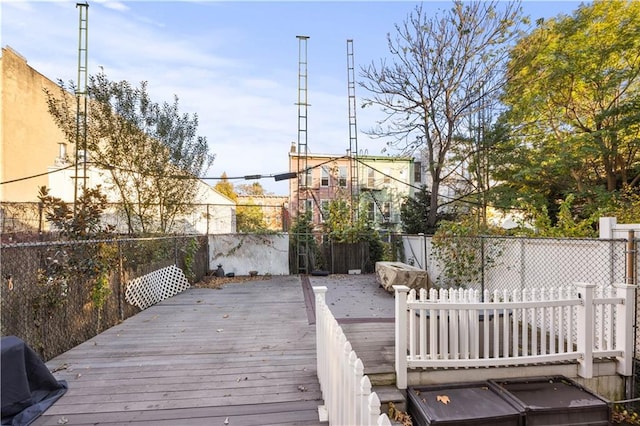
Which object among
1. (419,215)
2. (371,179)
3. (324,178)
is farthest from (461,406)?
(371,179)

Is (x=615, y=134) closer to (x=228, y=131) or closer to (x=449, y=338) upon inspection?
(x=449, y=338)

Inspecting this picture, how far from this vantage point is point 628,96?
9211 mm

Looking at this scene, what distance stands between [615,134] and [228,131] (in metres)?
11.9

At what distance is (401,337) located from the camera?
9.32ft

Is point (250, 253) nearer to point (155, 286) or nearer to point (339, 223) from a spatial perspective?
point (339, 223)

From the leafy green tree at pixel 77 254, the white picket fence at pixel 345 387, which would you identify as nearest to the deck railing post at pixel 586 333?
the white picket fence at pixel 345 387

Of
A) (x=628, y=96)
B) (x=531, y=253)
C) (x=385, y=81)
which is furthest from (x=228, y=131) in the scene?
(x=628, y=96)

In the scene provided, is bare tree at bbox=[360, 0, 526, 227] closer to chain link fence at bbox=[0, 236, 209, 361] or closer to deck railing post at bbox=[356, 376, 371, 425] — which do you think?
chain link fence at bbox=[0, 236, 209, 361]

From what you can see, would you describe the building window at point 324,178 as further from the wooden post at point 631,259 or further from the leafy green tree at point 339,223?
the wooden post at point 631,259

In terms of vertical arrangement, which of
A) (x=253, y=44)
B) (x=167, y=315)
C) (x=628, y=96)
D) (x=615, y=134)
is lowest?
(x=167, y=315)

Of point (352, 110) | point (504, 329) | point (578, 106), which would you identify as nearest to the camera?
point (504, 329)

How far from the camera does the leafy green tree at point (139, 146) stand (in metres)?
7.33

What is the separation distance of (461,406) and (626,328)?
6.99ft

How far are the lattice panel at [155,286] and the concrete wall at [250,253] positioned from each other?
2.45m
